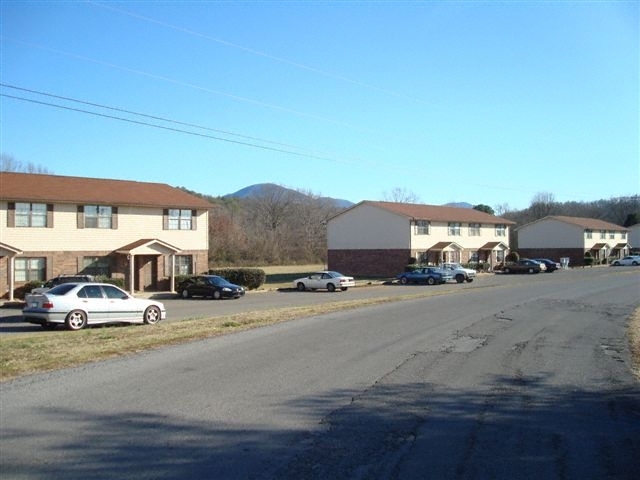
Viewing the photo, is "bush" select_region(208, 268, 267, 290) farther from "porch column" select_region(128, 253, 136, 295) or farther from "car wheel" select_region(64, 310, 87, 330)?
"car wheel" select_region(64, 310, 87, 330)

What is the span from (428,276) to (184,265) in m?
18.6

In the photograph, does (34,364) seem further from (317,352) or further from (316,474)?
(316,474)

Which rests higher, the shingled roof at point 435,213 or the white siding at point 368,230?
the shingled roof at point 435,213

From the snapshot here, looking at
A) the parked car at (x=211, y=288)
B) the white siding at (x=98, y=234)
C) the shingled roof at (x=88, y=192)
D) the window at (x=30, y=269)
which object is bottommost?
the parked car at (x=211, y=288)

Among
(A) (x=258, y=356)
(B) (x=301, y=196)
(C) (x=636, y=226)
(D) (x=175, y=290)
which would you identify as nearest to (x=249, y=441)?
(A) (x=258, y=356)

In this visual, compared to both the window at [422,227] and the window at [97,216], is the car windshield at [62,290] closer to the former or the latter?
the window at [97,216]

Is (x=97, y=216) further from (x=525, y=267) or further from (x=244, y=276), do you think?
(x=525, y=267)

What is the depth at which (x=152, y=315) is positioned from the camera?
21.1m

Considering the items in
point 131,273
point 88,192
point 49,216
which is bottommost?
point 131,273

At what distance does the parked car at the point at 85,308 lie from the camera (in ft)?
63.4

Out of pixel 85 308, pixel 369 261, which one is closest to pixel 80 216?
pixel 85 308

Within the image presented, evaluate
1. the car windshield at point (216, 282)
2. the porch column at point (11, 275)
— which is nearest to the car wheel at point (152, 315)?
the car windshield at point (216, 282)

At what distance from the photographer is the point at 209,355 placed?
12016 mm

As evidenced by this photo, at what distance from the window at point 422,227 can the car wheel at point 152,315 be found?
42404 mm
